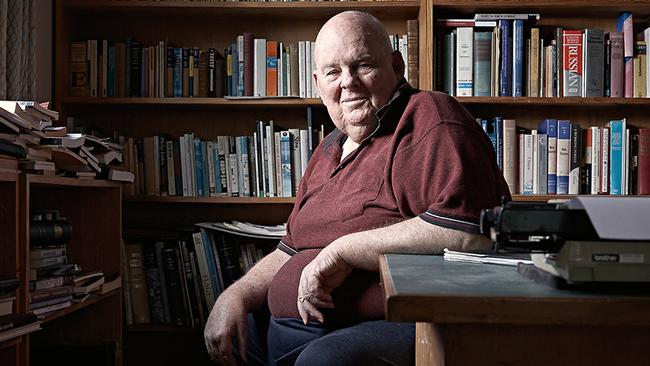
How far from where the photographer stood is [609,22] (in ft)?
9.91

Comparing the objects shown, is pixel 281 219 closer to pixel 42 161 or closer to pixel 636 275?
pixel 42 161

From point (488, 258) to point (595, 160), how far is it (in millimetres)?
1852

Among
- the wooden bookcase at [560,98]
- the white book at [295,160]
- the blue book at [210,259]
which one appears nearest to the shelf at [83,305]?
the blue book at [210,259]

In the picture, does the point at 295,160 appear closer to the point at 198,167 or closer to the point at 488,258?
the point at 198,167

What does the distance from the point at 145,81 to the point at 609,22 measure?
1.83 meters

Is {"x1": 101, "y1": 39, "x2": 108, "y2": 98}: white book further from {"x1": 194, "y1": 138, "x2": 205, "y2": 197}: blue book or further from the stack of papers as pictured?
the stack of papers

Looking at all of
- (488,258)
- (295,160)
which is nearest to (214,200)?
(295,160)

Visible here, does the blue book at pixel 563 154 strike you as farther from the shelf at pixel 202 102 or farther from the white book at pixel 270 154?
the white book at pixel 270 154

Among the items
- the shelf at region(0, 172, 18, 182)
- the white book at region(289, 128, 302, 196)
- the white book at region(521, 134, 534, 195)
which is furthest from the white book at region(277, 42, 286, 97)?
the shelf at region(0, 172, 18, 182)

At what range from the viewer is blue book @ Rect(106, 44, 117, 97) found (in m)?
2.93

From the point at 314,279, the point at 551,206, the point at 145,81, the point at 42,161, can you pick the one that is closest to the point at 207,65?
the point at 145,81

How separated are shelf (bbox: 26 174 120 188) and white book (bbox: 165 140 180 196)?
362 mm

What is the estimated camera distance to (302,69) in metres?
2.89

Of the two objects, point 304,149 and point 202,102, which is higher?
point 202,102
